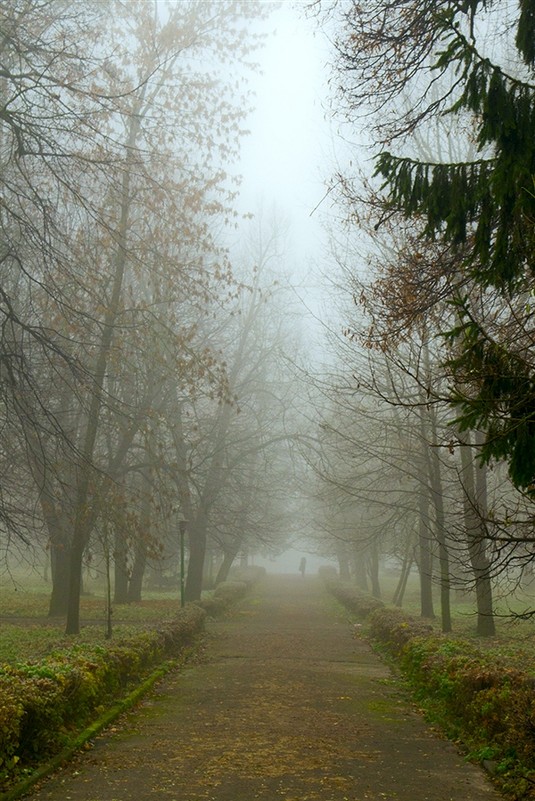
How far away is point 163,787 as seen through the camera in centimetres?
656

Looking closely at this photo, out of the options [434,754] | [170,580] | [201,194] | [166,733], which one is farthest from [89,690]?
[170,580]

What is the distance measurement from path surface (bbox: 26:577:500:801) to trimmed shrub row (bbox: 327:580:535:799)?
223mm

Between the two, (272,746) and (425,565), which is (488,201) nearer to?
(272,746)

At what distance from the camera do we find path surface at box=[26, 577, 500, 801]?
6.54m

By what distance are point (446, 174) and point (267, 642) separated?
13.5 m

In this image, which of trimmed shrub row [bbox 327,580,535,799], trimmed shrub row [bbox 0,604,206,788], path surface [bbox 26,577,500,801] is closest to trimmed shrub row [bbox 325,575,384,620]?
path surface [bbox 26,577,500,801]

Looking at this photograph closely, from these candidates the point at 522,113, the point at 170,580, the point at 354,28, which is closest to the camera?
the point at 522,113

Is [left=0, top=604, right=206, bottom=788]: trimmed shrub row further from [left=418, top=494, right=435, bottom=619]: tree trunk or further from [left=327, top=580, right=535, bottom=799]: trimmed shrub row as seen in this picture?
[left=418, top=494, right=435, bottom=619]: tree trunk

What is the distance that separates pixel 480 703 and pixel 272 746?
2130 millimetres

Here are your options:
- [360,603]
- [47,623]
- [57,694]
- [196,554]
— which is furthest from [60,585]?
[57,694]

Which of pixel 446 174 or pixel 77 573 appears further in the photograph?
pixel 77 573

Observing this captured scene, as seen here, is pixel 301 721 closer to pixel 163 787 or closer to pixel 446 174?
pixel 163 787

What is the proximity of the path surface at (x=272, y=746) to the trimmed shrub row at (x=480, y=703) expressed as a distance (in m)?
0.22

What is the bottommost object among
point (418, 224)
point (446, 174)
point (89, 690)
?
point (89, 690)
